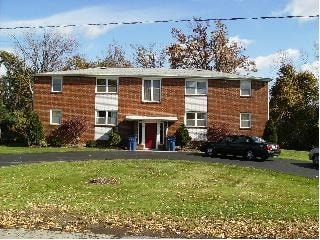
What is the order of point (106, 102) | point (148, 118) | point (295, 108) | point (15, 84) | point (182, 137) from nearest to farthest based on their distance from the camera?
point (182, 137) → point (148, 118) → point (106, 102) → point (295, 108) → point (15, 84)

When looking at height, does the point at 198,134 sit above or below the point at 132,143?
above

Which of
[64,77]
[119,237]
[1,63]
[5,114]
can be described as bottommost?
[119,237]

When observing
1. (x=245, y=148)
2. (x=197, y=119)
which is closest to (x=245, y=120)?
(x=197, y=119)

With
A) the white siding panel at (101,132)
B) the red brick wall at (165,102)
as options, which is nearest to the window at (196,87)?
the red brick wall at (165,102)

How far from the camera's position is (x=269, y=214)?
1364cm

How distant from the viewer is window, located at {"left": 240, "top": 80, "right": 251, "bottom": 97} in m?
40.2

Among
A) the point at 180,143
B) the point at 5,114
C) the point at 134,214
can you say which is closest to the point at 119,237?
the point at 134,214

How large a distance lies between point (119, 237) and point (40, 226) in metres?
2.11

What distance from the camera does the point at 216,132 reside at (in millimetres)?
39250

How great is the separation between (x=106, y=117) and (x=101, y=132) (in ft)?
4.36

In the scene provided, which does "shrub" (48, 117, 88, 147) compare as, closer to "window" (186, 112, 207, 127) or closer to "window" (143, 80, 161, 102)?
"window" (143, 80, 161, 102)

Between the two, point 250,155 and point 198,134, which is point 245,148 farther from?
point 198,134

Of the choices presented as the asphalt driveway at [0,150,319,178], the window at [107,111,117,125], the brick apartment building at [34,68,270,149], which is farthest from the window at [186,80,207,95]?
the asphalt driveway at [0,150,319,178]

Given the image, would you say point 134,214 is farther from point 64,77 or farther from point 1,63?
point 1,63
